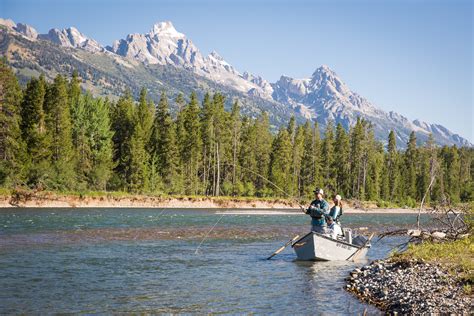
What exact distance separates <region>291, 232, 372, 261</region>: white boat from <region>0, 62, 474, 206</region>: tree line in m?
19.2

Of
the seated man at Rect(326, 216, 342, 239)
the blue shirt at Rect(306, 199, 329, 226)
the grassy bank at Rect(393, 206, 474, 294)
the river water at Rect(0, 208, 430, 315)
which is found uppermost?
the blue shirt at Rect(306, 199, 329, 226)

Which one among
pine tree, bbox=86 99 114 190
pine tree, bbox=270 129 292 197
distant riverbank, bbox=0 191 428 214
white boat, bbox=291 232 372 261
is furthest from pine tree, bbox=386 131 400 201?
white boat, bbox=291 232 372 261

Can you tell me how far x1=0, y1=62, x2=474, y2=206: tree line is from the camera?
210 ft

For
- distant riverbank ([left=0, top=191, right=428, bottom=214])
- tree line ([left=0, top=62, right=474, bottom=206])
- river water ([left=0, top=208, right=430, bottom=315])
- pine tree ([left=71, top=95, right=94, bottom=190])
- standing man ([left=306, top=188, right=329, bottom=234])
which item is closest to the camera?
river water ([left=0, top=208, right=430, bottom=315])

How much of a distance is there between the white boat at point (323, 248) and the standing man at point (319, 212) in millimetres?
568

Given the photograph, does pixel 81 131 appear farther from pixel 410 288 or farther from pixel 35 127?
pixel 410 288

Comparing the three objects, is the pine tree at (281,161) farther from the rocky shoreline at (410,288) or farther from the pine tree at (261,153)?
the rocky shoreline at (410,288)

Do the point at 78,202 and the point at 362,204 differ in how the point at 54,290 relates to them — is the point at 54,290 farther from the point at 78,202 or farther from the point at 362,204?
the point at 362,204

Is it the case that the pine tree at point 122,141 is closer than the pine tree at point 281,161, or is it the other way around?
the pine tree at point 122,141

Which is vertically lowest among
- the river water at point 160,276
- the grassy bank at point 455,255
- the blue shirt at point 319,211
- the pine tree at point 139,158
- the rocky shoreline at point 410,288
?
the river water at point 160,276

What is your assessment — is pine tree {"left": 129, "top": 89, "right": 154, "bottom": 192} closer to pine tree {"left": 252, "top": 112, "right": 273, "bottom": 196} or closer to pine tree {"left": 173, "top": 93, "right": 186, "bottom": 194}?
pine tree {"left": 173, "top": 93, "right": 186, "bottom": 194}

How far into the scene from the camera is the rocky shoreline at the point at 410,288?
12.3 metres

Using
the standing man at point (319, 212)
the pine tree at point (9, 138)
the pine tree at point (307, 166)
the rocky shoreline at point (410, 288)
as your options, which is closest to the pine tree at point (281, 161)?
the pine tree at point (307, 166)

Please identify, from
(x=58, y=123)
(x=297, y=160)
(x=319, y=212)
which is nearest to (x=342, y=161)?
(x=297, y=160)
